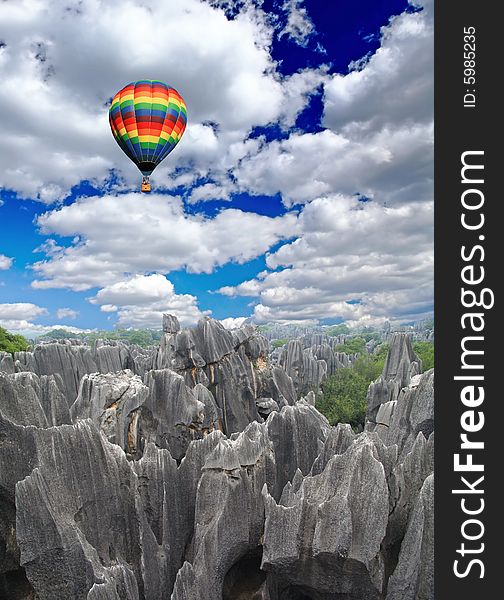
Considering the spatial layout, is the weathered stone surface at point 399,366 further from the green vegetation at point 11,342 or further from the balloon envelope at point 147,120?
the green vegetation at point 11,342

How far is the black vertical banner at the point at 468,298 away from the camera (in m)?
5.41

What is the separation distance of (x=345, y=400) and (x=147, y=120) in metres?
25.0

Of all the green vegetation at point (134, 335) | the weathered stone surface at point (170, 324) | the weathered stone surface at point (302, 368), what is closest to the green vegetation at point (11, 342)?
the weathered stone surface at point (170, 324)

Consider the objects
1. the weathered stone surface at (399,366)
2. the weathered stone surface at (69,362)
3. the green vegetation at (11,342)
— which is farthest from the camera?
the green vegetation at (11,342)

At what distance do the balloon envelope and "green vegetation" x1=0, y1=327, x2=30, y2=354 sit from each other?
30.7 m

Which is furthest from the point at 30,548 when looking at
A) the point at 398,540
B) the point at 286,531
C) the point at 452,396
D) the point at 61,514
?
the point at 452,396

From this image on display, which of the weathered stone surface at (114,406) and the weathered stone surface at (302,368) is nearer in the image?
the weathered stone surface at (114,406)

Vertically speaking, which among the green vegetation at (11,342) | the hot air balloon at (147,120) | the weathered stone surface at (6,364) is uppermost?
the hot air balloon at (147,120)

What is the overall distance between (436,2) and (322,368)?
4528cm

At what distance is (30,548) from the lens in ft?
28.5

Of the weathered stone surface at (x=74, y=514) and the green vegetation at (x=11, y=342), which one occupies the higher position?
the green vegetation at (x=11, y=342)

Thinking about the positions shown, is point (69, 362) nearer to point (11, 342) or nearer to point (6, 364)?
point (6, 364)

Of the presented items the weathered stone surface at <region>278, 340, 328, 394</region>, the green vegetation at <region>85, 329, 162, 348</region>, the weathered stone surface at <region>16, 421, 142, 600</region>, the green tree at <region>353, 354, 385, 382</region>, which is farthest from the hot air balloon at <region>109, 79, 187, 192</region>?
the green vegetation at <region>85, 329, 162, 348</region>

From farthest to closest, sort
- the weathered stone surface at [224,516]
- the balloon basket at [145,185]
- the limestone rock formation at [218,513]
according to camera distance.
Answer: the balloon basket at [145,185] → the weathered stone surface at [224,516] → the limestone rock formation at [218,513]
